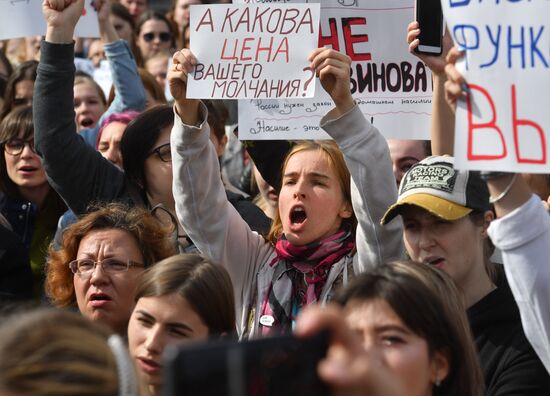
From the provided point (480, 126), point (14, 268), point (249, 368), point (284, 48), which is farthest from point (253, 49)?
point (249, 368)

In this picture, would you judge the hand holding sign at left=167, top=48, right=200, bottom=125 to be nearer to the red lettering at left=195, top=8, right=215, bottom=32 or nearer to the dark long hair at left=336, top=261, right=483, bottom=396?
the red lettering at left=195, top=8, right=215, bottom=32

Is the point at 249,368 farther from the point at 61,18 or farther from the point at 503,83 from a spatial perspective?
the point at 61,18

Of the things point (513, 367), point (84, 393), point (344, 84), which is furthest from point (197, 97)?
point (84, 393)

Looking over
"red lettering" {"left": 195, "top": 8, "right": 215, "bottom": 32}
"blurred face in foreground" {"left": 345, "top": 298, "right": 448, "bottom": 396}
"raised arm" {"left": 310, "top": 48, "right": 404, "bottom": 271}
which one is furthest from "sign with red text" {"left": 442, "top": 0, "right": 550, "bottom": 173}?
"red lettering" {"left": 195, "top": 8, "right": 215, "bottom": 32}

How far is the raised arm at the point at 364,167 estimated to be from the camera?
3895mm

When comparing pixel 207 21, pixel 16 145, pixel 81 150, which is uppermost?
pixel 207 21

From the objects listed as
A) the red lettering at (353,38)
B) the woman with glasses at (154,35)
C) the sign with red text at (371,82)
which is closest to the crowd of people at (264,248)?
the sign with red text at (371,82)

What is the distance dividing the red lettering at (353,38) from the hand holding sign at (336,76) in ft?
2.10

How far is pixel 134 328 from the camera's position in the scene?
365 cm

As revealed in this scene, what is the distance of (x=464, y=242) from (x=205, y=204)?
0.95m

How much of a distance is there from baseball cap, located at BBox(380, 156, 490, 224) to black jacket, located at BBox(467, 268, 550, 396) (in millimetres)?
316

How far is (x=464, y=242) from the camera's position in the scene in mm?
3949

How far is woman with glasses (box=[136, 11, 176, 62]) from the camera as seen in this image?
30.5 feet

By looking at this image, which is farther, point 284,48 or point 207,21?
point 207,21
